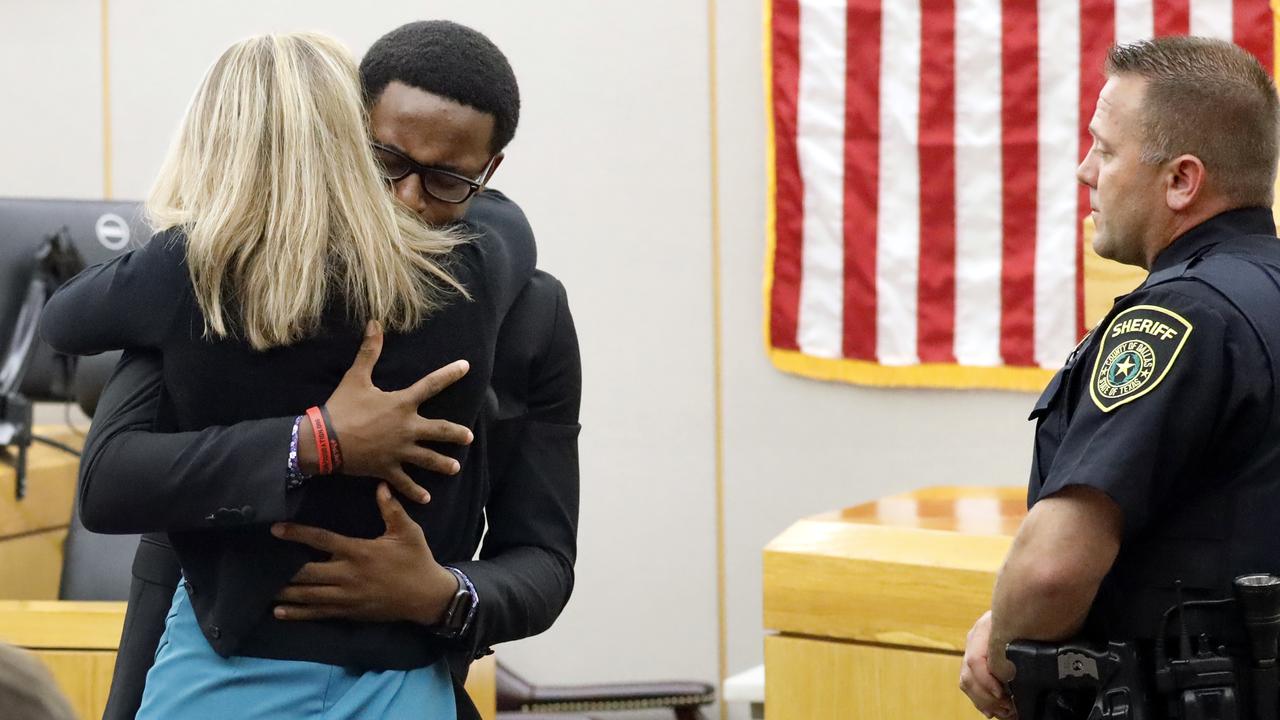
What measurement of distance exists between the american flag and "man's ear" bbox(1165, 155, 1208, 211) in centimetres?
170

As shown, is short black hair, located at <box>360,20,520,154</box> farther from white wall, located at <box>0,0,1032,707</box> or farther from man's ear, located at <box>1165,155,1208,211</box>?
white wall, located at <box>0,0,1032,707</box>

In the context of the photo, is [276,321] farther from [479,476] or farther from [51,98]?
[51,98]

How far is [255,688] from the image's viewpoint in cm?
120

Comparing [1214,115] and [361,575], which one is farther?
[1214,115]

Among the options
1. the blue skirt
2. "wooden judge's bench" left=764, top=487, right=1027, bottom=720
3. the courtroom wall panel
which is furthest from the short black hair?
the courtroom wall panel

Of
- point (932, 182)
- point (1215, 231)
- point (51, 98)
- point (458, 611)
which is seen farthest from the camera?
point (51, 98)

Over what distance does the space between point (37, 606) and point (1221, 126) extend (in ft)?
5.95

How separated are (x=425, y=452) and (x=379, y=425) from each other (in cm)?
5

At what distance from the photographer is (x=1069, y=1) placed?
3.21 metres

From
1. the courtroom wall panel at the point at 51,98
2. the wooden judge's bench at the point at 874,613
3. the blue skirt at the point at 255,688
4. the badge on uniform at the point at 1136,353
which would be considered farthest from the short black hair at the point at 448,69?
the courtroom wall panel at the point at 51,98

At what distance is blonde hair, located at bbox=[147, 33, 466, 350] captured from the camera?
1154mm

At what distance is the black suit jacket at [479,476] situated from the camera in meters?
1.18

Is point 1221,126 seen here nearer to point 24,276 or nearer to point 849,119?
point 849,119

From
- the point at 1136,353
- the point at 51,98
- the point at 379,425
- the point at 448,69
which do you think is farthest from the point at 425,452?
the point at 51,98
